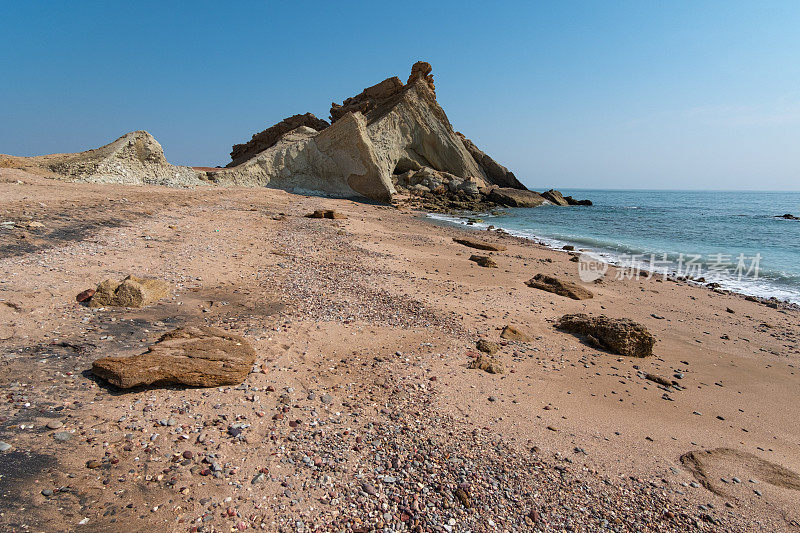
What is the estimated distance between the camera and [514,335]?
6.10 m

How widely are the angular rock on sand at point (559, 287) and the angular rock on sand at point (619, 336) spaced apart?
206cm

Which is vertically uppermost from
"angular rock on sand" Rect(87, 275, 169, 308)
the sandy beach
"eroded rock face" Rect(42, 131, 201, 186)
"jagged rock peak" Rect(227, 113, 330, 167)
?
"jagged rock peak" Rect(227, 113, 330, 167)

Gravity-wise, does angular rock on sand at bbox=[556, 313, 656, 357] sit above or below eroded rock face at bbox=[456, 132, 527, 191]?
below

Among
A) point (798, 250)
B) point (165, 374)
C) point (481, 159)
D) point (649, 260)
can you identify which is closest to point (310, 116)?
point (481, 159)

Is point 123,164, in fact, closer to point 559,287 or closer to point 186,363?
point 186,363

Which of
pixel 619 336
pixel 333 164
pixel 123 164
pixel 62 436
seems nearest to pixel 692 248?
pixel 619 336

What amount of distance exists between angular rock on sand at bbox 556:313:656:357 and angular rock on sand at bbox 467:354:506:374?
1.93 meters

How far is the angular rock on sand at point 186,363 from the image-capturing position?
3719 mm

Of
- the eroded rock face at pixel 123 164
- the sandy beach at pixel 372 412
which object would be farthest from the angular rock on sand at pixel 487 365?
the eroded rock face at pixel 123 164

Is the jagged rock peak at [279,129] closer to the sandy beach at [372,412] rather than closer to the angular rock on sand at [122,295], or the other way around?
the sandy beach at [372,412]

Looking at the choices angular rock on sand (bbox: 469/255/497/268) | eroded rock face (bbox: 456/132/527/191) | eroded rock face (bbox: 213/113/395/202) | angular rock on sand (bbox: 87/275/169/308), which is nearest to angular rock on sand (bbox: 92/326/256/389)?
angular rock on sand (bbox: 87/275/169/308)

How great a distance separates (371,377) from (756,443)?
4.02 metres

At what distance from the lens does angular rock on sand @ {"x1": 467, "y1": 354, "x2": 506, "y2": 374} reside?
4969 mm

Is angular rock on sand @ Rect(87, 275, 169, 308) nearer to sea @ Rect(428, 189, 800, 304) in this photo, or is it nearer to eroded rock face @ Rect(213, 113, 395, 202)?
sea @ Rect(428, 189, 800, 304)
